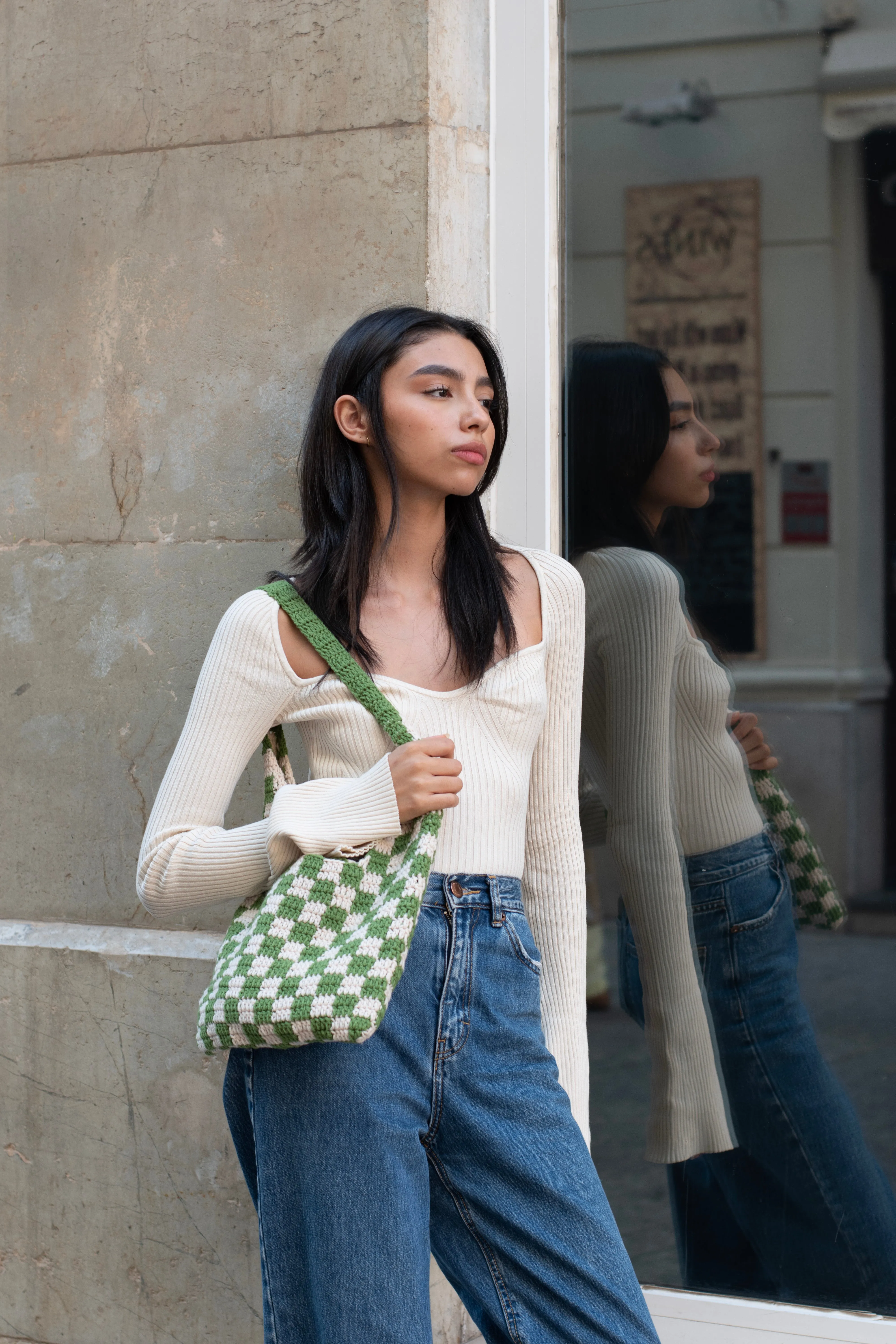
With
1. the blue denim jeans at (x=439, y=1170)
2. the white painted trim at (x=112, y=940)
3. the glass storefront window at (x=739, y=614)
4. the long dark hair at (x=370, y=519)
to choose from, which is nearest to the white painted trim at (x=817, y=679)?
the glass storefront window at (x=739, y=614)

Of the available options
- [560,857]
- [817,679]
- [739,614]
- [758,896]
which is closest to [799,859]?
[758,896]

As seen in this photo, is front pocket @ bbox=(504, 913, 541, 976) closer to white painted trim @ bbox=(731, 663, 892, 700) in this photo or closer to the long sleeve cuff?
the long sleeve cuff

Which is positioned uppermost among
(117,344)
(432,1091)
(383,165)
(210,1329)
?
(383,165)

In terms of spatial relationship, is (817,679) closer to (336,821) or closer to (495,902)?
(495,902)

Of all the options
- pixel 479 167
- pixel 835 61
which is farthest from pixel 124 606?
pixel 835 61

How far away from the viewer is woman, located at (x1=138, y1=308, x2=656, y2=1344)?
1.82 m

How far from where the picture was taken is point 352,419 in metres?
2.12

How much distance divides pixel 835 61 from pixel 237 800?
73.1 inches

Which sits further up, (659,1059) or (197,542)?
(197,542)

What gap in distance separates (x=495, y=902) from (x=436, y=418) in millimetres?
718

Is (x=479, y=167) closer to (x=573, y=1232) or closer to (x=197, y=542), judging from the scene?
(x=197, y=542)

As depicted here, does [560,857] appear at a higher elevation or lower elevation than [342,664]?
lower

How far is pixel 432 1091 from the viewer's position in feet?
6.03

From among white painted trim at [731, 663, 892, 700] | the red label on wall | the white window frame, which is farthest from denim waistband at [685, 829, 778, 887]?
the white window frame
